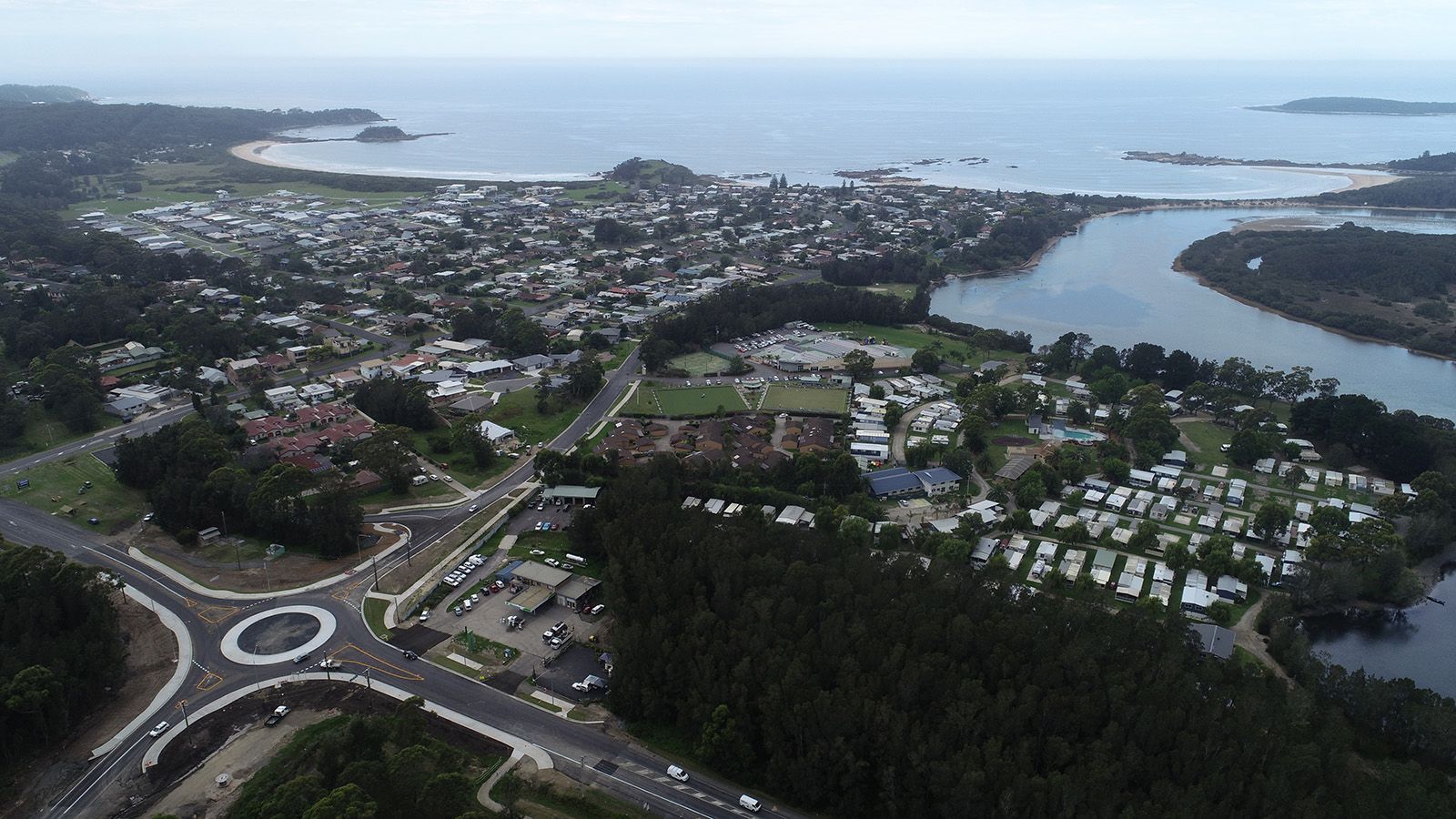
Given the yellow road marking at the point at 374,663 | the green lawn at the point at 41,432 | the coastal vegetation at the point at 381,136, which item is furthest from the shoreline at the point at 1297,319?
the coastal vegetation at the point at 381,136

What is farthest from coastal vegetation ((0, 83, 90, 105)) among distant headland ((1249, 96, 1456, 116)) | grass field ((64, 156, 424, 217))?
distant headland ((1249, 96, 1456, 116))

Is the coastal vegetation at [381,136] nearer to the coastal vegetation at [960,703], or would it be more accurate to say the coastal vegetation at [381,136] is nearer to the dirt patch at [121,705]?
the dirt patch at [121,705]

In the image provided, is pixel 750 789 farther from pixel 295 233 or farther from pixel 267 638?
pixel 295 233

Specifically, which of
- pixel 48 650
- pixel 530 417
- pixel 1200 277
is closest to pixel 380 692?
pixel 48 650

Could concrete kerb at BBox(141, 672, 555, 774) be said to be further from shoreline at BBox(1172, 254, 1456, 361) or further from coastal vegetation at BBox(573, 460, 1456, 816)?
shoreline at BBox(1172, 254, 1456, 361)

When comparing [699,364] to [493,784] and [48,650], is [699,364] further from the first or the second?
[48,650]

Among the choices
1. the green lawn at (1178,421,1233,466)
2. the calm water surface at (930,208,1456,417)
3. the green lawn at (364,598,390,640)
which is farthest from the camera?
the calm water surface at (930,208,1456,417)
